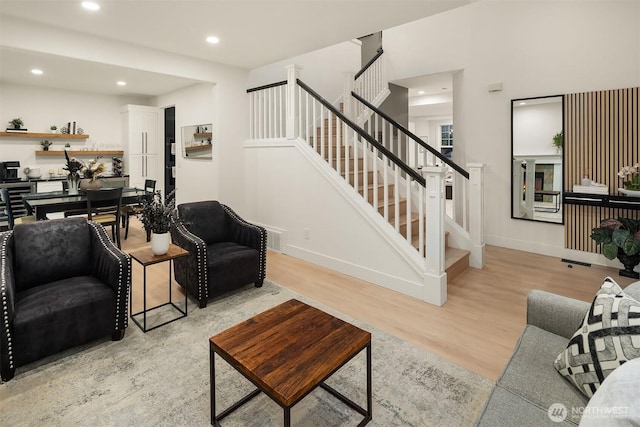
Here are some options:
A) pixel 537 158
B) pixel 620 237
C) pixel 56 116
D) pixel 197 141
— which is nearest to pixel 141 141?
pixel 56 116

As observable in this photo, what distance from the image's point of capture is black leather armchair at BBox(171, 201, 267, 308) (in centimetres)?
313

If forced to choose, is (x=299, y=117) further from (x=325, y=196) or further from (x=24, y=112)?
(x=24, y=112)

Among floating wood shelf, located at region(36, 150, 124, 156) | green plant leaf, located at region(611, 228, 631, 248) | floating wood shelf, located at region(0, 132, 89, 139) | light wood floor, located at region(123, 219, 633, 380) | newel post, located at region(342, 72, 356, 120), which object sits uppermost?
newel post, located at region(342, 72, 356, 120)

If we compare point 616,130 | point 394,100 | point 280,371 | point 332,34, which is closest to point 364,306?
point 280,371

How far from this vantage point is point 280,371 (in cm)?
150

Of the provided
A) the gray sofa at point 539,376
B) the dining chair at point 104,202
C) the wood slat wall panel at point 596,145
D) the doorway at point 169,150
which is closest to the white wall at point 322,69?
the doorway at point 169,150

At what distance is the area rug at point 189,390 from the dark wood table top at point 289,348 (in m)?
0.45

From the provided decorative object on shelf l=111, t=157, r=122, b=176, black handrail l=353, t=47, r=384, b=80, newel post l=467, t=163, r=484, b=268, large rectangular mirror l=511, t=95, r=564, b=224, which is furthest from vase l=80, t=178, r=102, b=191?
large rectangular mirror l=511, t=95, r=564, b=224

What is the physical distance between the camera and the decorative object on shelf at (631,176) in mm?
3772

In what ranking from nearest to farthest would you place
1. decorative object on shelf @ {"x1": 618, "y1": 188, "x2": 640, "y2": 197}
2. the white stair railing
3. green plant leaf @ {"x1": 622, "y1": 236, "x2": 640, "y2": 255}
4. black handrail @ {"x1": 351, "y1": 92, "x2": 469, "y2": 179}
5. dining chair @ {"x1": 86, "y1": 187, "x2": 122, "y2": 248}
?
1. green plant leaf @ {"x1": 622, "y1": 236, "x2": 640, "y2": 255}
2. decorative object on shelf @ {"x1": 618, "y1": 188, "x2": 640, "y2": 197}
3. black handrail @ {"x1": 351, "y1": 92, "x2": 469, "y2": 179}
4. dining chair @ {"x1": 86, "y1": 187, "x2": 122, "y2": 248}
5. the white stair railing

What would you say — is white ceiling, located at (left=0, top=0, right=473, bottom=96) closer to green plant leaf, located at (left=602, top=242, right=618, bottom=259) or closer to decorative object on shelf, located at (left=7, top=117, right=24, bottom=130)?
decorative object on shelf, located at (left=7, top=117, right=24, bottom=130)

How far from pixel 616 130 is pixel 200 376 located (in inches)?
197

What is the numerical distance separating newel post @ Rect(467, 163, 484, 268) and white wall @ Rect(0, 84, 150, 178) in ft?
22.8

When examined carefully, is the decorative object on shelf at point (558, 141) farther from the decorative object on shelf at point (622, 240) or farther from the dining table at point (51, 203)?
the dining table at point (51, 203)
